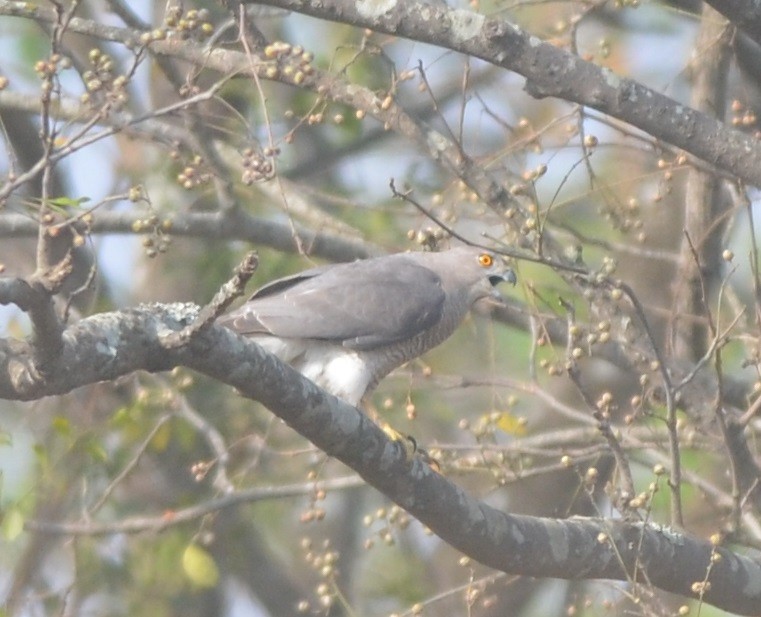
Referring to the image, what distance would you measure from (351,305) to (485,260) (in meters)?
0.74

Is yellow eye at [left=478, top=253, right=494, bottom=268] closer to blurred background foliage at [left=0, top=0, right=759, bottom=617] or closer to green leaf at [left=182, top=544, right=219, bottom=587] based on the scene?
blurred background foliage at [left=0, top=0, right=759, bottom=617]

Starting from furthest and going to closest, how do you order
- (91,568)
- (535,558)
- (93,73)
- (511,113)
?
(511,113)
(91,568)
(535,558)
(93,73)

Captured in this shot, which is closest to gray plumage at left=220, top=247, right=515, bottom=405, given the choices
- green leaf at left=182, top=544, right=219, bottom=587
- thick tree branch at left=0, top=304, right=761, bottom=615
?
green leaf at left=182, top=544, right=219, bottom=587

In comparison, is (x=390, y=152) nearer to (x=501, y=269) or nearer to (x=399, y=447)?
(x=501, y=269)

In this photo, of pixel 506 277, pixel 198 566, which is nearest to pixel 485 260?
pixel 506 277

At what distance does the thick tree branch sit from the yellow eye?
1.84m

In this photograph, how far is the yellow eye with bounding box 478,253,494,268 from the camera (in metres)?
5.81

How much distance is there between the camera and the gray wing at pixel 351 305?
5160 millimetres

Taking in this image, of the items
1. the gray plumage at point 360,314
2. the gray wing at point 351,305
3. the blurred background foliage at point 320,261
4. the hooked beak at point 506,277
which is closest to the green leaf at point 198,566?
the blurred background foliage at point 320,261

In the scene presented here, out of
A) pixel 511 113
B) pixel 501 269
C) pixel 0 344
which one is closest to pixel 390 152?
pixel 511 113

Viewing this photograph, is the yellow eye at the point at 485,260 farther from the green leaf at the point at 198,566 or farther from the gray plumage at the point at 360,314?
the green leaf at the point at 198,566

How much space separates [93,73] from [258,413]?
157 inches

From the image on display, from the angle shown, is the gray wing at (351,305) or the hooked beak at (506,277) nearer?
the gray wing at (351,305)

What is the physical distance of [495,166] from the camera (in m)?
5.37
